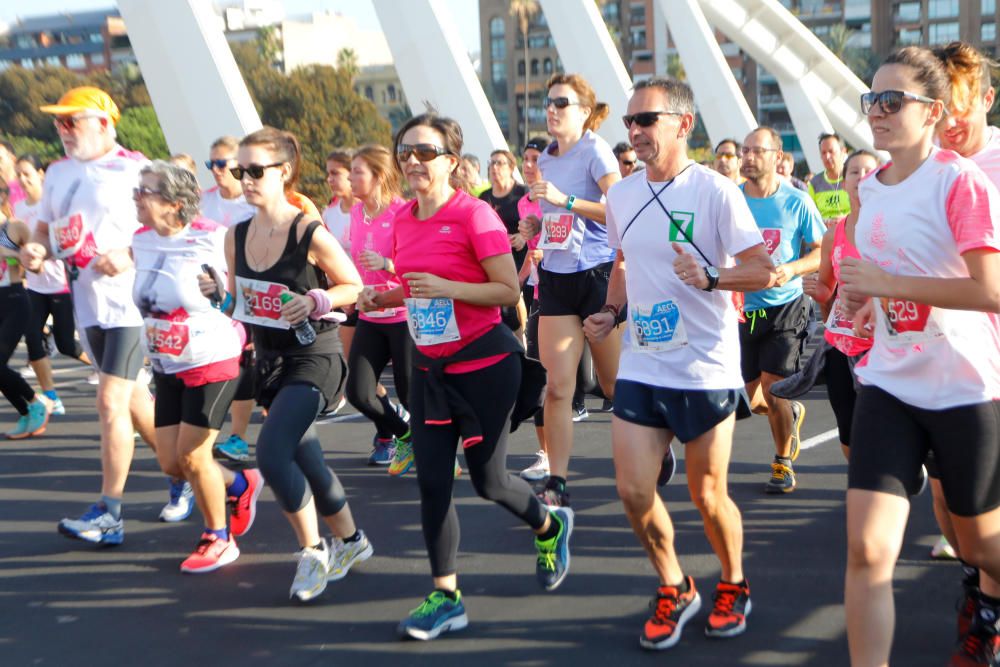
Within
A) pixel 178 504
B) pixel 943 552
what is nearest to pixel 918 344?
pixel 943 552

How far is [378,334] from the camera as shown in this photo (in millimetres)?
7086

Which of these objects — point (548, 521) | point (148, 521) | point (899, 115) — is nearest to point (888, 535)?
point (899, 115)

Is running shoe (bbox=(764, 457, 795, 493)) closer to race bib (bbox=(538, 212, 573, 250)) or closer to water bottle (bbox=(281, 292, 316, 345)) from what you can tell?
race bib (bbox=(538, 212, 573, 250))

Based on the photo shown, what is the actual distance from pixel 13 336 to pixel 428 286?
5674mm

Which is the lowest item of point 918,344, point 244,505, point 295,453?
point 244,505

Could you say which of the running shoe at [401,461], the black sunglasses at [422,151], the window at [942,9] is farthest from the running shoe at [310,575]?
the window at [942,9]

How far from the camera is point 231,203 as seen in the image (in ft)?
27.8

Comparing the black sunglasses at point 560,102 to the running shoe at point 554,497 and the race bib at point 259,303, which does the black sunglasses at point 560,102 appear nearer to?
the running shoe at point 554,497

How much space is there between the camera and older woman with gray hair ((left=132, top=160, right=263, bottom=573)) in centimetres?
534

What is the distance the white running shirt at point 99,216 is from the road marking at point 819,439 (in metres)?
4.34

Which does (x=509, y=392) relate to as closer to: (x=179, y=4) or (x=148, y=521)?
(x=148, y=521)

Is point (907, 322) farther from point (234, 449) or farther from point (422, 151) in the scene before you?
point (234, 449)

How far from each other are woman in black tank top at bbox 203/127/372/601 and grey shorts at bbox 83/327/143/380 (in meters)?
1.31

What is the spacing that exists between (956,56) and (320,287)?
8.86ft
